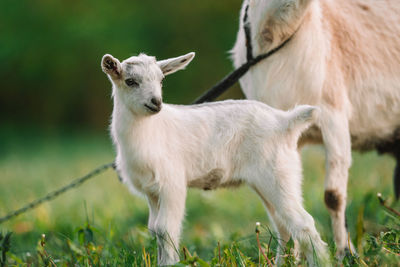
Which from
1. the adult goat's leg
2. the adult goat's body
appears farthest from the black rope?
the adult goat's leg

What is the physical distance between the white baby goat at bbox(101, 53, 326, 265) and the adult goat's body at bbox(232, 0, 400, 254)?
87cm

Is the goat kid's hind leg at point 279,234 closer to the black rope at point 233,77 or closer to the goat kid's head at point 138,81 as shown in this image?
the goat kid's head at point 138,81

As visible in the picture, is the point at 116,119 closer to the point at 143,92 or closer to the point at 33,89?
the point at 143,92

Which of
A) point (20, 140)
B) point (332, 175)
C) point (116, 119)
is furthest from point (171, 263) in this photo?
point (20, 140)

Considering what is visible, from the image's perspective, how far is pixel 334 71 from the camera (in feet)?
13.9

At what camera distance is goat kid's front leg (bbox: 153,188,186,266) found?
308cm

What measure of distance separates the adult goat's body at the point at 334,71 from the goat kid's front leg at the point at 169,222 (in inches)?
54.0

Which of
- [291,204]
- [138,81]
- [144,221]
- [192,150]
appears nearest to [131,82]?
[138,81]

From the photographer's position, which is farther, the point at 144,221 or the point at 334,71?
the point at 144,221

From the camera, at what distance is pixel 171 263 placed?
314 centimetres

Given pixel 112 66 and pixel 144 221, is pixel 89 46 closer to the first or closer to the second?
pixel 144 221

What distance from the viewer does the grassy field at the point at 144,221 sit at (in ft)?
10.9

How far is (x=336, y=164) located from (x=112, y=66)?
74.9 inches

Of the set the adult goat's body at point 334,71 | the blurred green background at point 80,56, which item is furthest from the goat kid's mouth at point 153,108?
the blurred green background at point 80,56
